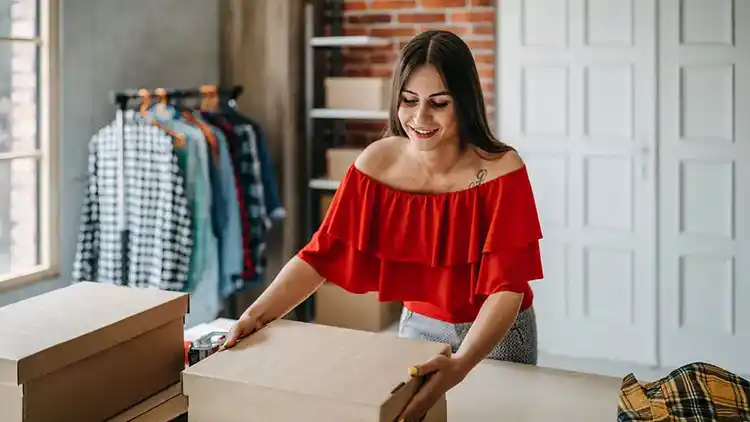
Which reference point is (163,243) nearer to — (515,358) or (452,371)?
(515,358)

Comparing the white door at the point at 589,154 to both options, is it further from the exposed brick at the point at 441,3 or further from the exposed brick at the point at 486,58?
the exposed brick at the point at 441,3

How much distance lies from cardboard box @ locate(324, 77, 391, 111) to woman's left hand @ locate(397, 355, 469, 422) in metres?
3.16

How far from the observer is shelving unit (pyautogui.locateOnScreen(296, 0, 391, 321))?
459cm

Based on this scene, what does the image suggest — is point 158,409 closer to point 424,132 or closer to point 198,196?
point 424,132

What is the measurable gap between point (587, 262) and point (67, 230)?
2.45 metres

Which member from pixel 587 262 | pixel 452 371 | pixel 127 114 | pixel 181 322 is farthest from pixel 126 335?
pixel 587 262

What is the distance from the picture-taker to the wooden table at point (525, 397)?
1.34 m

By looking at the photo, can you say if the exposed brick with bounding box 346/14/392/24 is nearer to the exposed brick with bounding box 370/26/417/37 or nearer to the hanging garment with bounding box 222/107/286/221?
the exposed brick with bounding box 370/26/417/37

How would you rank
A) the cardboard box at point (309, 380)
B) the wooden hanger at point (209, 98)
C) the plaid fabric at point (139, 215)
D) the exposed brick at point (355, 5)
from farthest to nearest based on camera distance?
the exposed brick at point (355, 5)
the wooden hanger at point (209, 98)
the plaid fabric at point (139, 215)
the cardboard box at point (309, 380)

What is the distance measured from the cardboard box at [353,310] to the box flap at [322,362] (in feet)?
9.67

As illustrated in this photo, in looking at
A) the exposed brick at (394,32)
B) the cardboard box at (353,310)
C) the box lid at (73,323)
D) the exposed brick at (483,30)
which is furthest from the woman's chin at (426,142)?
the exposed brick at (394,32)

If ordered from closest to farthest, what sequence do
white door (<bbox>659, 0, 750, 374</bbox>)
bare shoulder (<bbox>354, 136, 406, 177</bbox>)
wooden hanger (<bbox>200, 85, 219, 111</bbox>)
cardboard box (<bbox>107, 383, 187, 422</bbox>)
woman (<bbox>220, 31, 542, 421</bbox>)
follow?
cardboard box (<bbox>107, 383, 187, 422</bbox>) < woman (<bbox>220, 31, 542, 421</bbox>) < bare shoulder (<bbox>354, 136, 406, 177</bbox>) < wooden hanger (<bbox>200, 85, 219, 111</bbox>) < white door (<bbox>659, 0, 750, 374</bbox>)

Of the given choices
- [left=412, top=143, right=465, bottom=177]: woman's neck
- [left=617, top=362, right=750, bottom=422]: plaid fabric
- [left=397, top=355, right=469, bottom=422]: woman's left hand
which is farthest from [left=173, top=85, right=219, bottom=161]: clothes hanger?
[left=617, top=362, right=750, bottom=422]: plaid fabric

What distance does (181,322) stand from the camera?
1458mm
